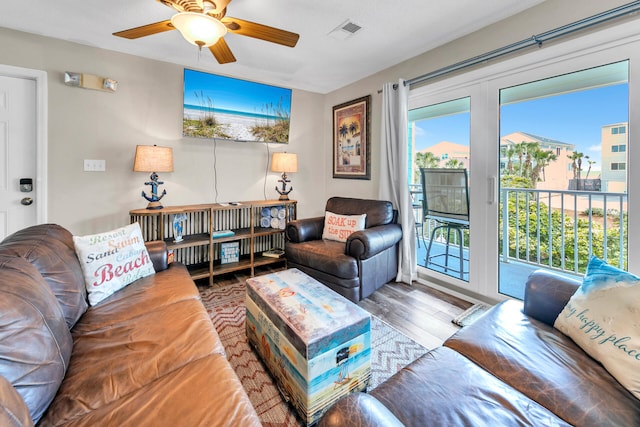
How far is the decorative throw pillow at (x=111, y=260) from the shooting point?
1.64 metres

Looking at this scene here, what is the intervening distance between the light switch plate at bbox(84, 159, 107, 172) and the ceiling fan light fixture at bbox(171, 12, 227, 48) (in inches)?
70.3

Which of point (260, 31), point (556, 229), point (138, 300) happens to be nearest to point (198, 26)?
point (260, 31)

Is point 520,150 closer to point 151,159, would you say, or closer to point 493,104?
point 493,104

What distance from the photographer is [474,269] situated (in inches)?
103

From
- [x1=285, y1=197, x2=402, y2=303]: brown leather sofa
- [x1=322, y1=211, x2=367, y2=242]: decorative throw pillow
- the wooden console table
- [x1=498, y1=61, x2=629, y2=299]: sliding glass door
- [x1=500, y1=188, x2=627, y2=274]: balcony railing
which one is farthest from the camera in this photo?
[x1=322, y1=211, x2=367, y2=242]: decorative throw pillow

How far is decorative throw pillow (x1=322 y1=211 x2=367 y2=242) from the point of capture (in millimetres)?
3021

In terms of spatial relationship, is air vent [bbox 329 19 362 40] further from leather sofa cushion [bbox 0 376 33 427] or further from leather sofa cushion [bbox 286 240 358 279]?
leather sofa cushion [bbox 0 376 33 427]

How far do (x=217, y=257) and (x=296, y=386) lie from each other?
7.82 feet

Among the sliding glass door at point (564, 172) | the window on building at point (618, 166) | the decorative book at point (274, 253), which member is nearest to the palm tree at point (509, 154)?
the sliding glass door at point (564, 172)

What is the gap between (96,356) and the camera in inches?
45.9

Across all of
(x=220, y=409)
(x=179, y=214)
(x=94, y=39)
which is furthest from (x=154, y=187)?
(x=220, y=409)

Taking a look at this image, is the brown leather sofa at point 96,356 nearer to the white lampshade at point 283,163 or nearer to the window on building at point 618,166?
the white lampshade at point 283,163

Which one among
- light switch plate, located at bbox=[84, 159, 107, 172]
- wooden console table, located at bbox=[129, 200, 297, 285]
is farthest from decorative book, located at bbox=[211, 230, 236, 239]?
light switch plate, located at bbox=[84, 159, 107, 172]

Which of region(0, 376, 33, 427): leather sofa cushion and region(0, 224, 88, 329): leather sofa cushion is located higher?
region(0, 224, 88, 329): leather sofa cushion
